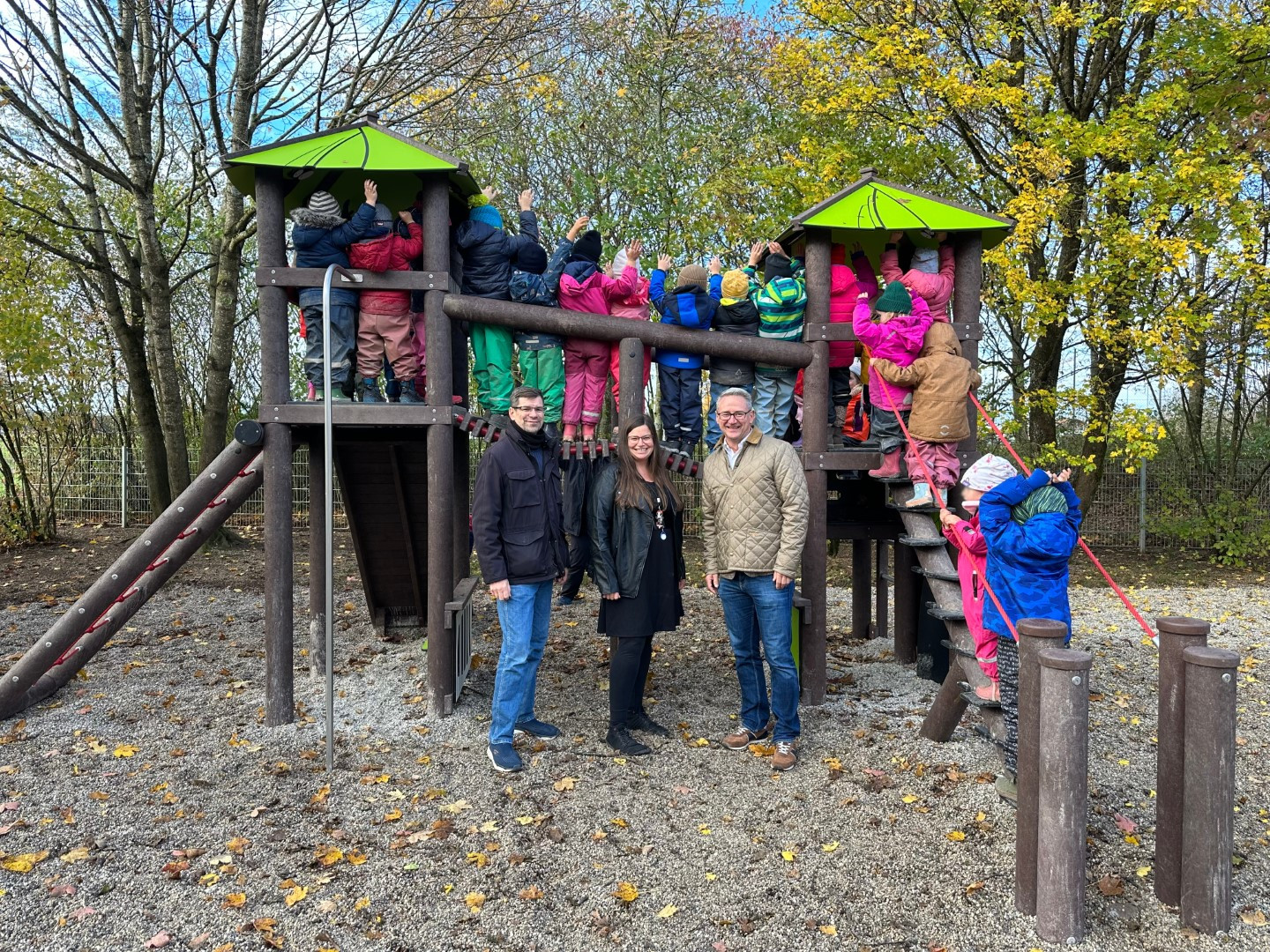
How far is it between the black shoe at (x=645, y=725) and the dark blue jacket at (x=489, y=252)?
292cm

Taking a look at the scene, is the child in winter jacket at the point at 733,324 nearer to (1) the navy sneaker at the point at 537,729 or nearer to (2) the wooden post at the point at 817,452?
(2) the wooden post at the point at 817,452

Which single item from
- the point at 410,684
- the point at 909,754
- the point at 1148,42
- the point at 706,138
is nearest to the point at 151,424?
the point at 410,684

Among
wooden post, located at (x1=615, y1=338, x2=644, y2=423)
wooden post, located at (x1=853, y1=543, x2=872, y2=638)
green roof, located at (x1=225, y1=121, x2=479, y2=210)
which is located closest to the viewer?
green roof, located at (x1=225, y1=121, x2=479, y2=210)

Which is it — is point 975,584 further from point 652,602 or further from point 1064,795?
point 1064,795

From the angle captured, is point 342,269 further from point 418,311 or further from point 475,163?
point 475,163

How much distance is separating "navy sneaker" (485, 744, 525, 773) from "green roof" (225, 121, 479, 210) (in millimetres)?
3459

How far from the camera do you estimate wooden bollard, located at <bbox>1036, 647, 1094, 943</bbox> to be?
3.12 metres

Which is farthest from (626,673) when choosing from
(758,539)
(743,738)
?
(758,539)

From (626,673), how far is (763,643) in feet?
2.65

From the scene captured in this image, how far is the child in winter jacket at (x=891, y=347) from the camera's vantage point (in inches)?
224

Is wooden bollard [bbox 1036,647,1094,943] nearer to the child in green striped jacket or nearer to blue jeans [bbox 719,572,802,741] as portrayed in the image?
blue jeans [bbox 719,572,802,741]

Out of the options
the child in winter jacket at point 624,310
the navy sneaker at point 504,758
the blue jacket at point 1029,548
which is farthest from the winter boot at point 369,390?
the blue jacket at point 1029,548

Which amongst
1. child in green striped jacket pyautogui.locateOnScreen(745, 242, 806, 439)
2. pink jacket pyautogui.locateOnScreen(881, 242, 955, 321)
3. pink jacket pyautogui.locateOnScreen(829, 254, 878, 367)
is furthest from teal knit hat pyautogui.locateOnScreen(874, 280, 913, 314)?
child in green striped jacket pyautogui.locateOnScreen(745, 242, 806, 439)

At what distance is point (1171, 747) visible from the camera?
328 cm
